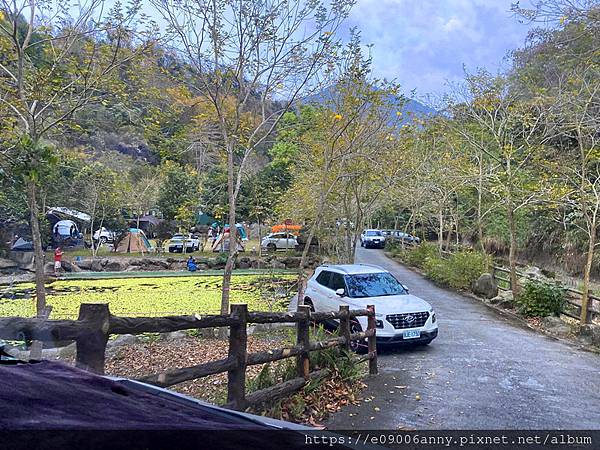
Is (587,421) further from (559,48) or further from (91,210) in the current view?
(91,210)

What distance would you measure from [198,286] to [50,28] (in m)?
13.2

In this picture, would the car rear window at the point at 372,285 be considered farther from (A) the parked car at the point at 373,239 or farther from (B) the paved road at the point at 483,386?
(A) the parked car at the point at 373,239

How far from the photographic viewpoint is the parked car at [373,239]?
135 feet

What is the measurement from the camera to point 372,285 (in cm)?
1005

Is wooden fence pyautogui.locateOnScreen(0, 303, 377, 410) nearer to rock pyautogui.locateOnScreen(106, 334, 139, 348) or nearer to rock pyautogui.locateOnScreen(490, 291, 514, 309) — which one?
rock pyautogui.locateOnScreen(106, 334, 139, 348)

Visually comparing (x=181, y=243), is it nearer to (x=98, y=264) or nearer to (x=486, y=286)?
(x=98, y=264)

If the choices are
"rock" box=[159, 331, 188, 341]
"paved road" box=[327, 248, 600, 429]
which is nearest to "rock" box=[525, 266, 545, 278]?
"paved road" box=[327, 248, 600, 429]

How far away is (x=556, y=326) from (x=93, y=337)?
38.9 ft

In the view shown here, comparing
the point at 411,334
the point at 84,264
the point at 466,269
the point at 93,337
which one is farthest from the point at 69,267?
the point at 93,337

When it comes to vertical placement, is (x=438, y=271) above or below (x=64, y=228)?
below

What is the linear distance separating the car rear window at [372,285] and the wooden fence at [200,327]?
9.56 feet

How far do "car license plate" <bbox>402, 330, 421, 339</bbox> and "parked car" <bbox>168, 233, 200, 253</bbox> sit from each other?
26917mm

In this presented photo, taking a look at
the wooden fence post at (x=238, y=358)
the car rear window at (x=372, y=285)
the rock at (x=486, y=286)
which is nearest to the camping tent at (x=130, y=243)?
the rock at (x=486, y=286)

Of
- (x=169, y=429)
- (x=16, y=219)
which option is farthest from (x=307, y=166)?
(x=16, y=219)
